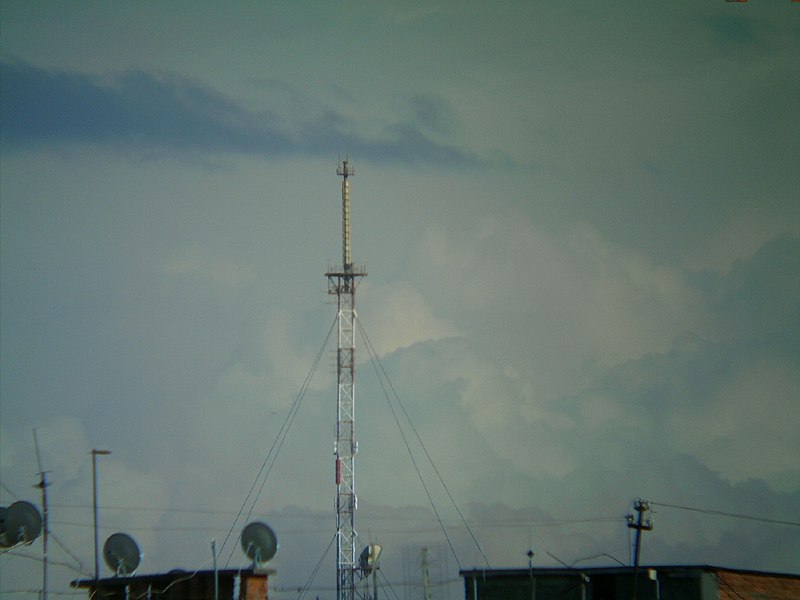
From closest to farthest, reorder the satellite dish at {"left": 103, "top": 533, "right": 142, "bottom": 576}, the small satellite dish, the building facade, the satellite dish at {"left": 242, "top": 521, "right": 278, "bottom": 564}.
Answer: the satellite dish at {"left": 242, "top": 521, "right": 278, "bottom": 564} → the satellite dish at {"left": 103, "top": 533, "right": 142, "bottom": 576} → the building facade → the small satellite dish

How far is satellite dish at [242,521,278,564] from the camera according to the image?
188ft

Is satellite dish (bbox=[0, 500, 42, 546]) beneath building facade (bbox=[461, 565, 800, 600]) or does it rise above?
above

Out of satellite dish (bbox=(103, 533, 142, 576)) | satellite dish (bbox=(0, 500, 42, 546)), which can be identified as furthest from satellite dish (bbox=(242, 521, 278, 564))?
satellite dish (bbox=(0, 500, 42, 546))

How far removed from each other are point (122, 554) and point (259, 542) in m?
7.27

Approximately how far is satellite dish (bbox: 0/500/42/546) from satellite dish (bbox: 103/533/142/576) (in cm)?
364

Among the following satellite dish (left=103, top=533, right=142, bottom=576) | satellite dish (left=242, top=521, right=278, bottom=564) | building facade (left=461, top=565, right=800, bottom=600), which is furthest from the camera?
building facade (left=461, top=565, right=800, bottom=600)

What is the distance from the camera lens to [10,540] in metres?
61.0

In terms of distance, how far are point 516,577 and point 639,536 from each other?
901cm

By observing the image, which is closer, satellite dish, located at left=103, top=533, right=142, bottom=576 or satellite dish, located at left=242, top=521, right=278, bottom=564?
satellite dish, located at left=242, top=521, right=278, bottom=564

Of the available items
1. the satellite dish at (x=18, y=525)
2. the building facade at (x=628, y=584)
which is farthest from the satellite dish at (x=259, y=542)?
the building facade at (x=628, y=584)

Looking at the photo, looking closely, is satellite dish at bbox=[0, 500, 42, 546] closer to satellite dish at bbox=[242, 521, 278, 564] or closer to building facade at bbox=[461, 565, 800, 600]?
satellite dish at bbox=[242, 521, 278, 564]

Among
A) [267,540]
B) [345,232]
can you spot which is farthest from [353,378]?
[267,540]

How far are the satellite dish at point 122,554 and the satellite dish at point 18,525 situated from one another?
3.64 m

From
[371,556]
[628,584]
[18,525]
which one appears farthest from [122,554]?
[628,584]
